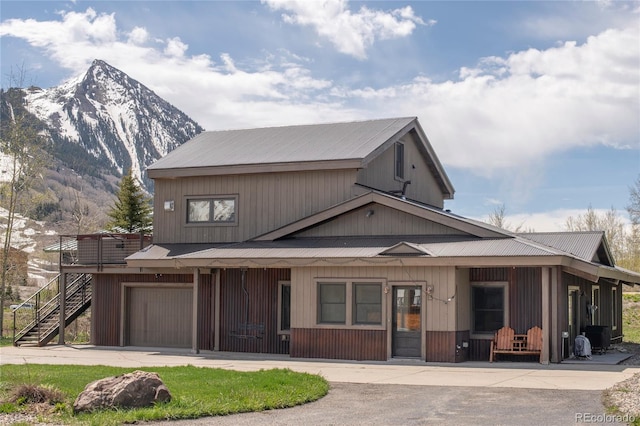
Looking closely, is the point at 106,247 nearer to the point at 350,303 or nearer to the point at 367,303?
the point at 350,303

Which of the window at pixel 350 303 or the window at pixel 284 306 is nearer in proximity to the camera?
the window at pixel 350 303

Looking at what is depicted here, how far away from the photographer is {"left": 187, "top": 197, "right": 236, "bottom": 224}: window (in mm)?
26703

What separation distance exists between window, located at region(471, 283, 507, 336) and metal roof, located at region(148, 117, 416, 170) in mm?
5201

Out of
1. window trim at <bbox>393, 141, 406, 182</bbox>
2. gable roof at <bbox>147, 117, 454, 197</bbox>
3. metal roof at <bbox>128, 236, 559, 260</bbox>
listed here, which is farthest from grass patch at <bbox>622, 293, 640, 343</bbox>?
metal roof at <bbox>128, 236, 559, 260</bbox>

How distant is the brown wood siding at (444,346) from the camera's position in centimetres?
2094

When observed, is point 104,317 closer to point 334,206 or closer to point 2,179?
point 334,206

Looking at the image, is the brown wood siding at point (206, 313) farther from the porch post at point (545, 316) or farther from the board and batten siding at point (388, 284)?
the porch post at point (545, 316)

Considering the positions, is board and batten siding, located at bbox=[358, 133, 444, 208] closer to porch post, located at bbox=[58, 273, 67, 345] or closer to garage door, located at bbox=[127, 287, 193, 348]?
garage door, located at bbox=[127, 287, 193, 348]

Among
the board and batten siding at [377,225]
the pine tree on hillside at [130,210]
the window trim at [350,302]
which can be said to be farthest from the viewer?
the pine tree on hillside at [130,210]

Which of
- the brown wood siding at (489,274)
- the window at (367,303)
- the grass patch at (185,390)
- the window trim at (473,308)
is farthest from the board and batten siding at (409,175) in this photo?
the grass patch at (185,390)

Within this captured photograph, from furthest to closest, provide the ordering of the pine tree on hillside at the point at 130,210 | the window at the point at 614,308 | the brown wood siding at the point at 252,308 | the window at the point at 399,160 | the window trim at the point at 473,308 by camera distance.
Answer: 1. the pine tree on hillside at the point at 130,210
2. the window at the point at 614,308
3. the window at the point at 399,160
4. the brown wood siding at the point at 252,308
5. the window trim at the point at 473,308

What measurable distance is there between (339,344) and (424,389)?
6.83 metres

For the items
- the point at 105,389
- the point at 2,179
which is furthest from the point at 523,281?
the point at 2,179

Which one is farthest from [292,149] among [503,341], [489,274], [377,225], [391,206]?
[503,341]
